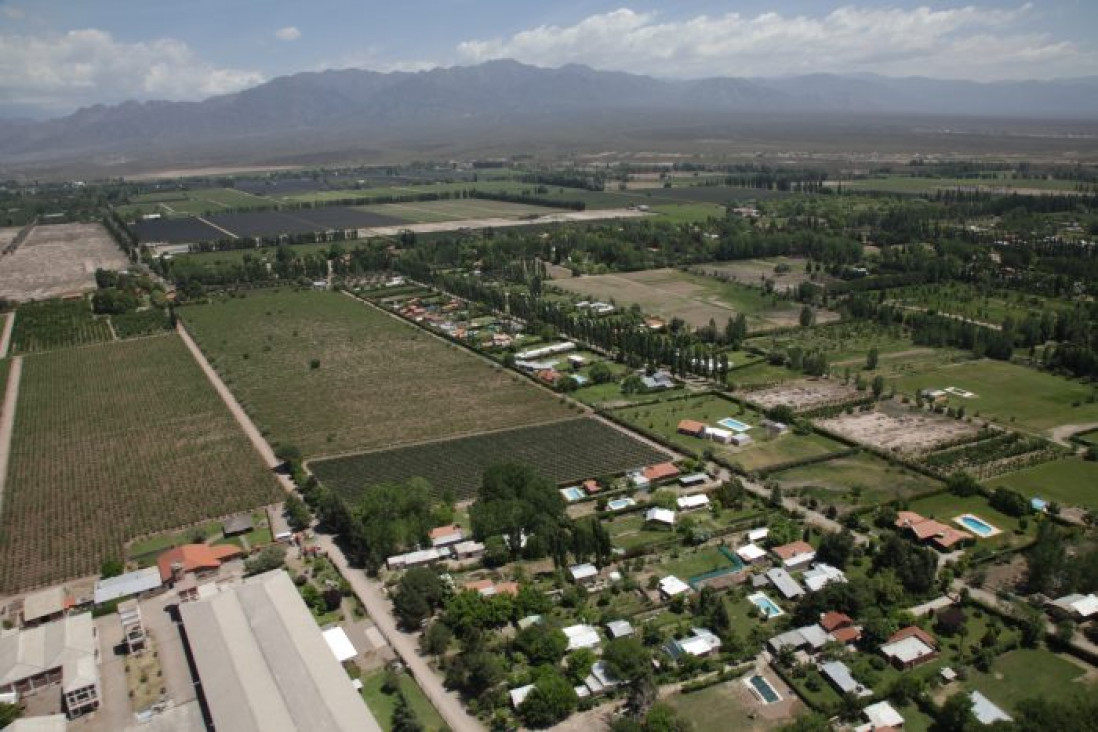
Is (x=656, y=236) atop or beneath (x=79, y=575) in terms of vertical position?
atop

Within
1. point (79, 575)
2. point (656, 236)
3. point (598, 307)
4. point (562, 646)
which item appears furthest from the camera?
point (656, 236)

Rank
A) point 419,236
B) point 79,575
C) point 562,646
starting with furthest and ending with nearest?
point 419,236 < point 79,575 < point 562,646

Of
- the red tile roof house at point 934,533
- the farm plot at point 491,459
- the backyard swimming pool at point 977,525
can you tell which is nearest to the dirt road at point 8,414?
the farm plot at point 491,459

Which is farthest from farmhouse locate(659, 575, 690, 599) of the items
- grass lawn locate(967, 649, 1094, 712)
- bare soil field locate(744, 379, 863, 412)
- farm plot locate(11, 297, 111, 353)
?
farm plot locate(11, 297, 111, 353)

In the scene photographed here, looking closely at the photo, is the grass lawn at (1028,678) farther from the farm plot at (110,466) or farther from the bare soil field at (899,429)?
the farm plot at (110,466)

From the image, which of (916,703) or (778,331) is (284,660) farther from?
(778,331)

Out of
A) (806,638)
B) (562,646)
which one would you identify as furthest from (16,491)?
(806,638)

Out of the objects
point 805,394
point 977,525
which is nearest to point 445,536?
point 977,525
